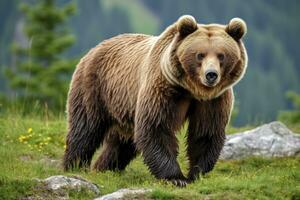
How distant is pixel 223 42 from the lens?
26.7ft

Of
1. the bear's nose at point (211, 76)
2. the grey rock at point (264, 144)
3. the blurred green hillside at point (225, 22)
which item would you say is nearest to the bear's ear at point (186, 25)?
the bear's nose at point (211, 76)

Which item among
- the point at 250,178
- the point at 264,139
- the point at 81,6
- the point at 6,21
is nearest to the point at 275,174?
the point at 250,178

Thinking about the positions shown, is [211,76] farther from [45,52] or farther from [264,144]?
[45,52]

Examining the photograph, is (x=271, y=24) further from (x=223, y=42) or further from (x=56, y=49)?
(x=223, y=42)

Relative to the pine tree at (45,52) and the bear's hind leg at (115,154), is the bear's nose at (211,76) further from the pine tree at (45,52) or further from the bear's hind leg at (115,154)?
the pine tree at (45,52)

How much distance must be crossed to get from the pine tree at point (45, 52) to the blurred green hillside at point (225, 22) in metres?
111

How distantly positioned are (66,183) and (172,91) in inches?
66.2

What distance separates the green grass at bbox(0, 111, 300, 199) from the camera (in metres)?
7.20

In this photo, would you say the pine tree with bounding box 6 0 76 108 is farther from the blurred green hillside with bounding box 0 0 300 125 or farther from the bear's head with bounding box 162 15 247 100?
the blurred green hillside with bounding box 0 0 300 125

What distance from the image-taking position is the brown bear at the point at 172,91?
8.12 m

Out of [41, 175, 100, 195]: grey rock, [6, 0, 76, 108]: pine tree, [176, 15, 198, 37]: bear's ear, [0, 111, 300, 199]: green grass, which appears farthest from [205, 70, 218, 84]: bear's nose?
[6, 0, 76, 108]: pine tree

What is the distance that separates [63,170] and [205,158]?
1955 millimetres

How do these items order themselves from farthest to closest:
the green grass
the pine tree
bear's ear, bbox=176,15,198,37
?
the pine tree → bear's ear, bbox=176,15,198,37 → the green grass

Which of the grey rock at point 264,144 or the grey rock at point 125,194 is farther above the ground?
the grey rock at point 125,194
